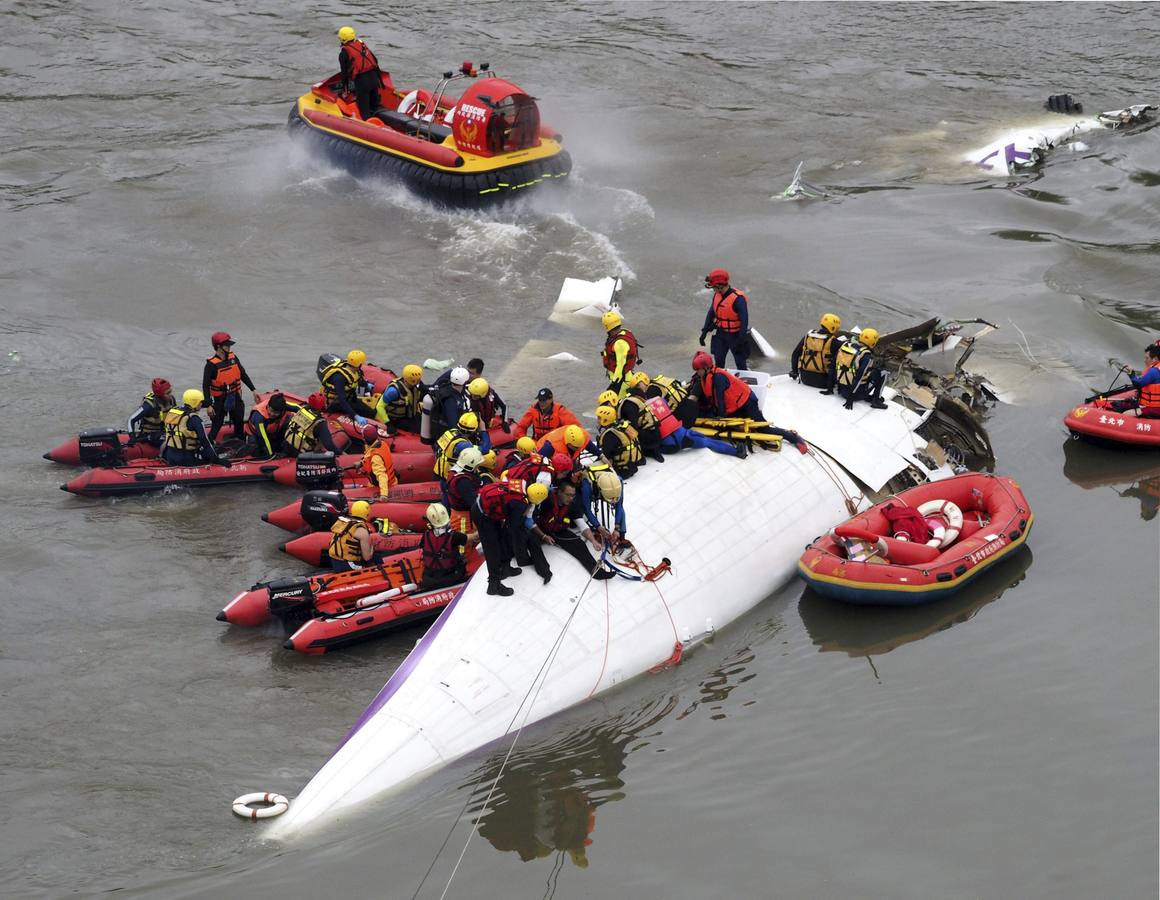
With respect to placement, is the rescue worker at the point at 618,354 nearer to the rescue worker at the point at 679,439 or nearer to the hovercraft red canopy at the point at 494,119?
the rescue worker at the point at 679,439

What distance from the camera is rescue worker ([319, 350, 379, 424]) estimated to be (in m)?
13.2

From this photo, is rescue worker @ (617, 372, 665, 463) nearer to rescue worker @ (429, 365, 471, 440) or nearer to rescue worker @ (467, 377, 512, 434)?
rescue worker @ (467, 377, 512, 434)

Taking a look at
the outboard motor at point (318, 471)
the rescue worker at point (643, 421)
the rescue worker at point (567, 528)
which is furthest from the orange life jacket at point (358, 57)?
the rescue worker at point (567, 528)

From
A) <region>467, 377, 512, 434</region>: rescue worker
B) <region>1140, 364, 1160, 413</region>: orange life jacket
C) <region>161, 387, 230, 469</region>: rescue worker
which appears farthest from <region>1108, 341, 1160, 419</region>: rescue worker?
<region>161, 387, 230, 469</region>: rescue worker

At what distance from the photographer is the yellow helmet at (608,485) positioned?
9.65 m

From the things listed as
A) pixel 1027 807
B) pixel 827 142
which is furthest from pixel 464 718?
pixel 827 142

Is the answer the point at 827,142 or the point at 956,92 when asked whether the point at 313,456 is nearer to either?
the point at 827,142

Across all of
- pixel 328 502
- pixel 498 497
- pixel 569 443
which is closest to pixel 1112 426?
pixel 569 443

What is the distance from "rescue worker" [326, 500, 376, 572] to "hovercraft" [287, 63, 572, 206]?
9.56 m

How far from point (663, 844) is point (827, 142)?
17.7 m

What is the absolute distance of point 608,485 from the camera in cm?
966

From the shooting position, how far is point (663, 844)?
330 inches

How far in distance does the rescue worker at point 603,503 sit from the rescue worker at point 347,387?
4.16 metres

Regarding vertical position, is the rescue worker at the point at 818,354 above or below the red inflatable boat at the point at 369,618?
above
